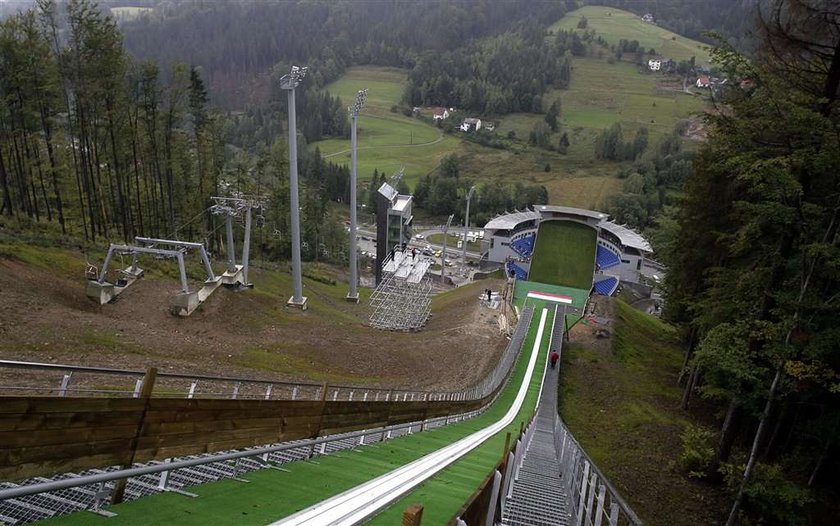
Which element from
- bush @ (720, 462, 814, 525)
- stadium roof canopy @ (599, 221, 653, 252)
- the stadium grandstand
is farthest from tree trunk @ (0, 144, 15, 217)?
stadium roof canopy @ (599, 221, 653, 252)

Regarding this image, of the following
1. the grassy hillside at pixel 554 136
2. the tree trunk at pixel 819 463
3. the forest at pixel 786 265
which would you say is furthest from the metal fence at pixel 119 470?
the grassy hillside at pixel 554 136

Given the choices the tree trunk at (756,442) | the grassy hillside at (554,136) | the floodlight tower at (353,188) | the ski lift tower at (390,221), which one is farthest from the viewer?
the grassy hillside at (554,136)

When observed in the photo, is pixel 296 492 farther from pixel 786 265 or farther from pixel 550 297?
pixel 550 297

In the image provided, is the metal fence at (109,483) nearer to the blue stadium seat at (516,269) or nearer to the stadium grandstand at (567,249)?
the stadium grandstand at (567,249)

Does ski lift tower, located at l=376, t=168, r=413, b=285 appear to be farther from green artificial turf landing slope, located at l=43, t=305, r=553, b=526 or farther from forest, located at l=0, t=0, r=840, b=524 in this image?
green artificial turf landing slope, located at l=43, t=305, r=553, b=526

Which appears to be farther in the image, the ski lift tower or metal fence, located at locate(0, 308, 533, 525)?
the ski lift tower

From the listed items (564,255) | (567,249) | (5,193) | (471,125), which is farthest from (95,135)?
(471,125)
